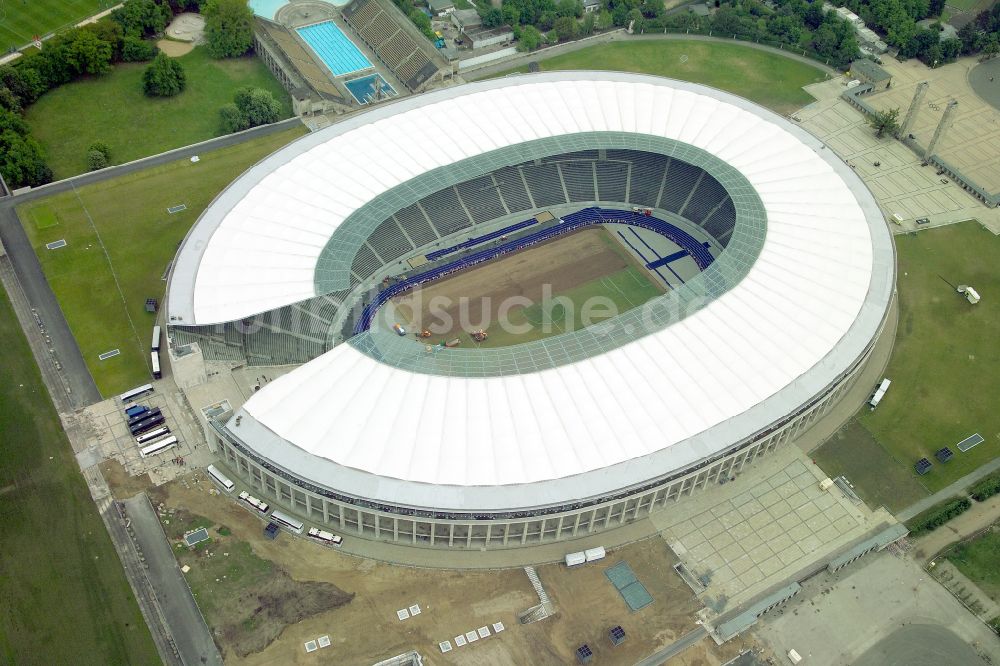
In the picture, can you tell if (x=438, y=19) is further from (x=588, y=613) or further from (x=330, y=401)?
(x=588, y=613)

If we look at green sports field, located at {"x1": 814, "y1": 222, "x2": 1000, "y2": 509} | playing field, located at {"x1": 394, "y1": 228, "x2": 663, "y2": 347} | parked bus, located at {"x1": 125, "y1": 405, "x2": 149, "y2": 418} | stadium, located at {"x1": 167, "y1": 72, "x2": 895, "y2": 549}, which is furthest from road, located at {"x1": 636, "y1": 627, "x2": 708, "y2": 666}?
parked bus, located at {"x1": 125, "y1": 405, "x2": 149, "y2": 418}

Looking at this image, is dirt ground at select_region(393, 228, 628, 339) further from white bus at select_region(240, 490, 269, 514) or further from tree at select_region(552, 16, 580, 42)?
tree at select_region(552, 16, 580, 42)

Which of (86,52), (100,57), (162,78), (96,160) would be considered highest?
(86,52)

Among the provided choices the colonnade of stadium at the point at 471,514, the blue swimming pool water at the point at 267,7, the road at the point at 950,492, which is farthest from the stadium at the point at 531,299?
the blue swimming pool water at the point at 267,7

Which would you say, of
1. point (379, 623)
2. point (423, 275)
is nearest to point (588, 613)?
point (379, 623)

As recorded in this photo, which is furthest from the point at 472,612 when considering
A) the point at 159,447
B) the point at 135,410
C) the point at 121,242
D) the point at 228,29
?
the point at 228,29

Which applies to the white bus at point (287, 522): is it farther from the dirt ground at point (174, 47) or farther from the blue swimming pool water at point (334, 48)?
the dirt ground at point (174, 47)

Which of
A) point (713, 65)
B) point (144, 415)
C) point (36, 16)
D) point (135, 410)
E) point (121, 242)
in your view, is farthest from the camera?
point (713, 65)

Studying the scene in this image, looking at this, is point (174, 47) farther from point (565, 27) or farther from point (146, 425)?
point (146, 425)
